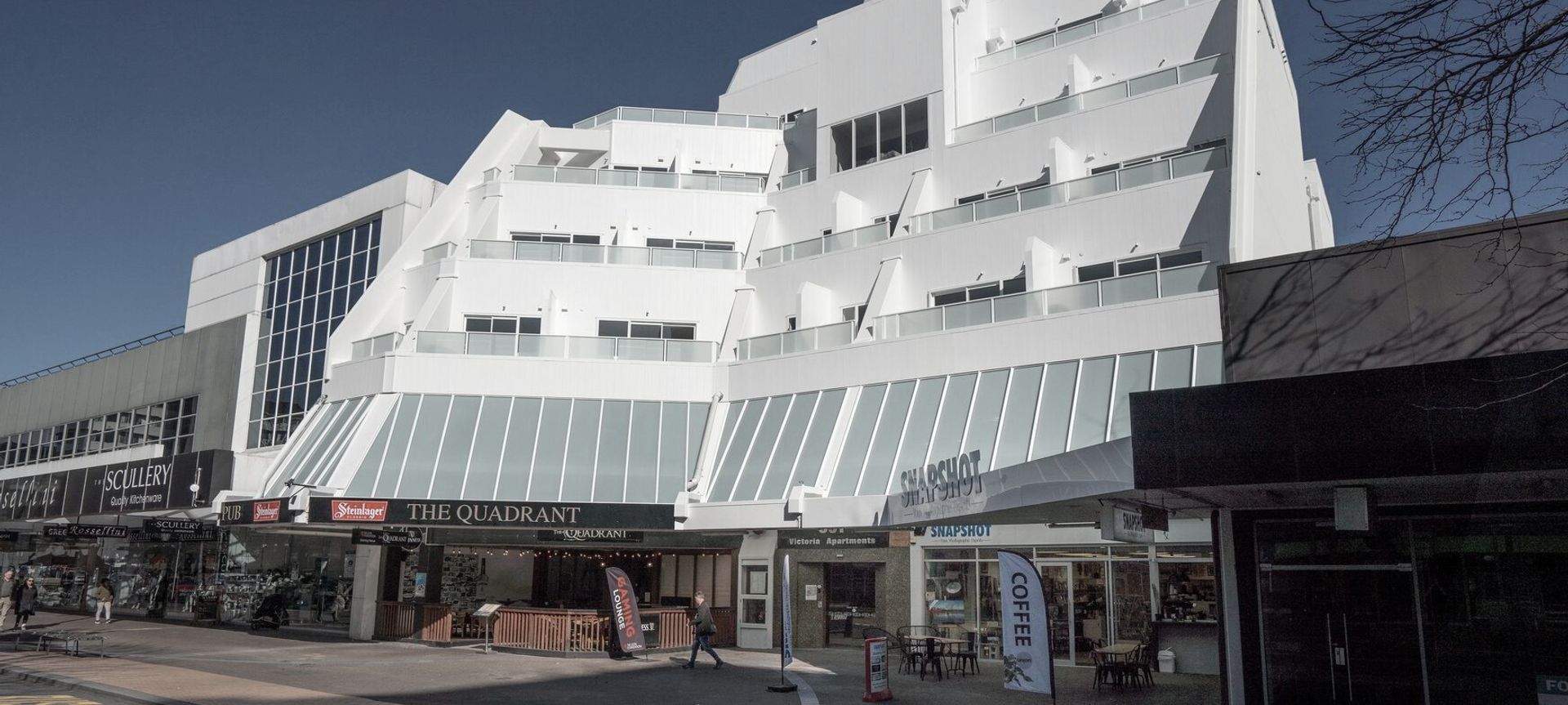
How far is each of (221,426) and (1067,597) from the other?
96.0 feet

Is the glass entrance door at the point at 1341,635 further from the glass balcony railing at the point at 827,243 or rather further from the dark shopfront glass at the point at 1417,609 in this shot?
the glass balcony railing at the point at 827,243

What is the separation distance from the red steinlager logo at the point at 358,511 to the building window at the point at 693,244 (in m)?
12.5

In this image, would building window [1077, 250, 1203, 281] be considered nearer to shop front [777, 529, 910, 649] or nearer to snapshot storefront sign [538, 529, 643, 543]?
shop front [777, 529, 910, 649]

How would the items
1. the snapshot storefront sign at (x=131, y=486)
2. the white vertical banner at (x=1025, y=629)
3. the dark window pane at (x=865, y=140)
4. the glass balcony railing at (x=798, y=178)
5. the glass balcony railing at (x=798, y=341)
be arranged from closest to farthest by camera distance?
1. the white vertical banner at (x=1025, y=629)
2. the glass balcony railing at (x=798, y=341)
3. the dark window pane at (x=865, y=140)
4. the snapshot storefront sign at (x=131, y=486)
5. the glass balcony railing at (x=798, y=178)

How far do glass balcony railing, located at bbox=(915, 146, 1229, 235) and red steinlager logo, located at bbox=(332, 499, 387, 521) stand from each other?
14.9 m

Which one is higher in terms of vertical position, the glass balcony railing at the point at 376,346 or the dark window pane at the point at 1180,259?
the dark window pane at the point at 1180,259

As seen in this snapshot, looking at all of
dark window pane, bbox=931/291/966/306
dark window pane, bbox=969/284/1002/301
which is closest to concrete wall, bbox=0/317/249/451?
dark window pane, bbox=931/291/966/306

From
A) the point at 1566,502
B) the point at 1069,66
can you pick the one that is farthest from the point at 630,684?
the point at 1069,66

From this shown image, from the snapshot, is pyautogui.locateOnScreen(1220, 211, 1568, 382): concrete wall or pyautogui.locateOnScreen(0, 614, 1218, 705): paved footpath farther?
pyautogui.locateOnScreen(0, 614, 1218, 705): paved footpath

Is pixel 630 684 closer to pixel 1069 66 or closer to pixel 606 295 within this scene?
pixel 606 295

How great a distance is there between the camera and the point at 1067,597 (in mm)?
22984

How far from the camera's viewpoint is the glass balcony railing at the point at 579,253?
98.9ft

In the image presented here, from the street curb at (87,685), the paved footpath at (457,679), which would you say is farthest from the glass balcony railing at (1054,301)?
the street curb at (87,685)

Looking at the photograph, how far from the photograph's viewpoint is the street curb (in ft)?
44.9
